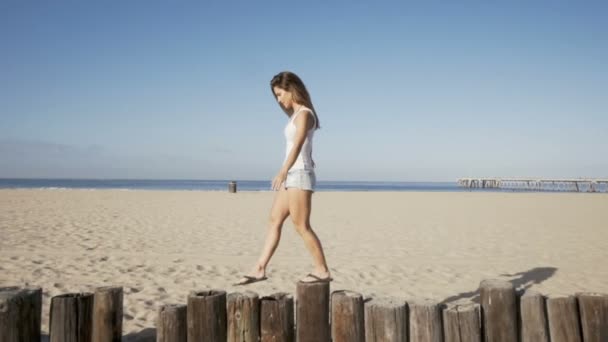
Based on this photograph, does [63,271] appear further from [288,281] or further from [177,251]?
[288,281]

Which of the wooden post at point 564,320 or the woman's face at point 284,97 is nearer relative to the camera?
the wooden post at point 564,320

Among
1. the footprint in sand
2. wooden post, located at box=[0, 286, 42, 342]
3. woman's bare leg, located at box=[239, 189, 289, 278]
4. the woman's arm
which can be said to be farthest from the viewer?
the footprint in sand

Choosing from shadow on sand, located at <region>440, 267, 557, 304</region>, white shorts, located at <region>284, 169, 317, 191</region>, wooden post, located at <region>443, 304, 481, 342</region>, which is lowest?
shadow on sand, located at <region>440, 267, 557, 304</region>

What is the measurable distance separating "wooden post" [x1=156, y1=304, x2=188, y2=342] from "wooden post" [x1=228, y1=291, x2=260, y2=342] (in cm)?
28

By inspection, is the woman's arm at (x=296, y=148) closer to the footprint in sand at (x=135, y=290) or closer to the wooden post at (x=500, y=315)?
the wooden post at (x=500, y=315)

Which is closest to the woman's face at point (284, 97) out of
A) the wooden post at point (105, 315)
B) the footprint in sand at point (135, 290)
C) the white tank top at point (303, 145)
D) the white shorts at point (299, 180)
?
the white tank top at point (303, 145)

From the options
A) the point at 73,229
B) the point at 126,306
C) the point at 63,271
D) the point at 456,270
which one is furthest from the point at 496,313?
the point at 73,229

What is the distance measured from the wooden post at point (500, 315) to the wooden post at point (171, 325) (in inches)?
70.9

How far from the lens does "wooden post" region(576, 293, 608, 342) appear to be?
96.5 inches

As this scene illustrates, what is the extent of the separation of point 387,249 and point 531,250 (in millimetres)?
3047

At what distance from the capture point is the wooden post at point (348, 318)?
8.13 ft

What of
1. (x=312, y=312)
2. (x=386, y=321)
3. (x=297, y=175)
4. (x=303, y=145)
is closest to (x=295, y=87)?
(x=303, y=145)

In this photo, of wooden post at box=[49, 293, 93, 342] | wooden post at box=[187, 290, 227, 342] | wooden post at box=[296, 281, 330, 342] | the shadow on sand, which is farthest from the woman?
the shadow on sand

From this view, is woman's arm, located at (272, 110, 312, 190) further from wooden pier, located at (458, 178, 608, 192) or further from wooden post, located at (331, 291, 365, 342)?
wooden pier, located at (458, 178, 608, 192)
